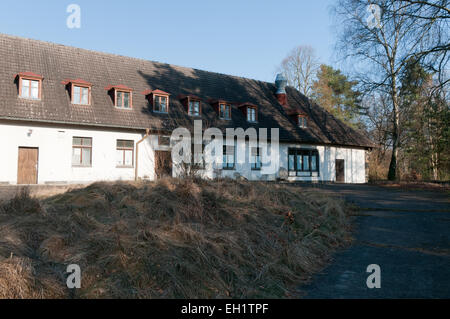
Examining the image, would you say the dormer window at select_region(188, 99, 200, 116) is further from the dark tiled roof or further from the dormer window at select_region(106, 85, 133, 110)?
the dormer window at select_region(106, 85, 133, 110)

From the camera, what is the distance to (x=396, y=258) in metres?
5.87

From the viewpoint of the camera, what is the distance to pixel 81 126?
17.6 meters

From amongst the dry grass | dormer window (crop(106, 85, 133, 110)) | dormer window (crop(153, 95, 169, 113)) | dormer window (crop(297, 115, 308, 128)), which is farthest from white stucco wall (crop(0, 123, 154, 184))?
dormer window (crop(297, 115, 308, 128))

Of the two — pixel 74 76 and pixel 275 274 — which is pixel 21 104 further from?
pixel 275 274

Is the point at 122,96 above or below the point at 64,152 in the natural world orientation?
above

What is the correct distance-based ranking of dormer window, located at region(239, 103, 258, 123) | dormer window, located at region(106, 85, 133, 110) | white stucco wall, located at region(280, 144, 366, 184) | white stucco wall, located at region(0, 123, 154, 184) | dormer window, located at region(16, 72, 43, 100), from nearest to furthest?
white stucco wall, located at region(0, 123, 154, 184) → dormer window, located at region(16, 72, 43, 100) → dormer window, located at region(106, 85, 133, 110) → dormer window, located at region(239, 103, 258, 123) → white stucco wall, located at region(280, 144, 366, 184)

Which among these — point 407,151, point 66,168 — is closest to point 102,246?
point 66,168

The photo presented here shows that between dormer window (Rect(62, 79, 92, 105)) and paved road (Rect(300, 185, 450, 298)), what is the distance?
48.7ft

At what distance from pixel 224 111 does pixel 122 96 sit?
6.62 metres

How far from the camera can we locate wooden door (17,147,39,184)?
16.3 metres

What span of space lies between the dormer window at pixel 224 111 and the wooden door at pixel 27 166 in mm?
10827

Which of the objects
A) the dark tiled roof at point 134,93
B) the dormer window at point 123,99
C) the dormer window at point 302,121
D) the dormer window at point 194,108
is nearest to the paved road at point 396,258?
the dark tiled roof at point 134,93

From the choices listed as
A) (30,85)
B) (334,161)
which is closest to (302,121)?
(334,161)

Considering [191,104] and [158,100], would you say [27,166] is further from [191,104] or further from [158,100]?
[191,104]
